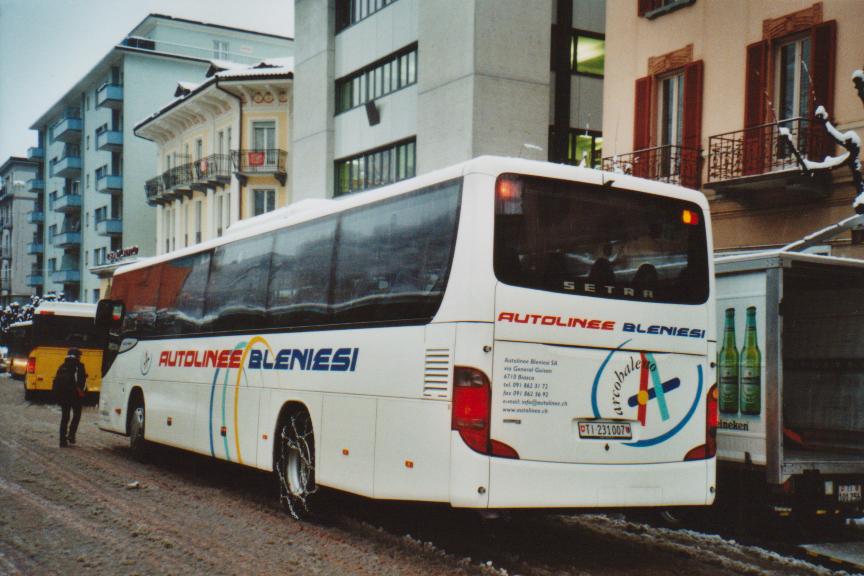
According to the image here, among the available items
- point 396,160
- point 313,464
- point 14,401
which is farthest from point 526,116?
point 313,464

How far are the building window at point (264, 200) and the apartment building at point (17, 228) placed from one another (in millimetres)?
47902

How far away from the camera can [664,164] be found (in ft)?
62.3

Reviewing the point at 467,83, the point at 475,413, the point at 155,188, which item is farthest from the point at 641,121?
the point at 155,188

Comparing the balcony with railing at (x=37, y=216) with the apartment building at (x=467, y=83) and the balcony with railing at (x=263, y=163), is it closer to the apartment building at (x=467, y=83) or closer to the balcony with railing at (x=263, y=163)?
the balcony with railing at (x=263, y=163)

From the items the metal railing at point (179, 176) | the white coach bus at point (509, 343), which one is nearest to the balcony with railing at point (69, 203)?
the metal railing at point (179, 176)

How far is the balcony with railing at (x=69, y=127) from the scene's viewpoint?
69000 mm

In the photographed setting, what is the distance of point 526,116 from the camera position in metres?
26.9

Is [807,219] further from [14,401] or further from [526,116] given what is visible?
[14,401]

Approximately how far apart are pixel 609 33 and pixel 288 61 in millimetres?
24964

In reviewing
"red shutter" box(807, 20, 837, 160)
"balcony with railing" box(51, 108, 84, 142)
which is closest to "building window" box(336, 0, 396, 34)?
"red shutter" box(807, 20, 837, 160)

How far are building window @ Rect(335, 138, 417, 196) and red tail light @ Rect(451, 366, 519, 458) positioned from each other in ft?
72.2

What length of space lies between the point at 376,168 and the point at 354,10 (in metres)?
5.87

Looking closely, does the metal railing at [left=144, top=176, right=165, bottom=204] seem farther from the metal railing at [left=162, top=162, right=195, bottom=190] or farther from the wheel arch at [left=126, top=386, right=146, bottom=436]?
the wheel arch at [left=126, top=386, right=146, bottom=436]

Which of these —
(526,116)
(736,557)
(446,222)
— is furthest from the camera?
(526,116)
